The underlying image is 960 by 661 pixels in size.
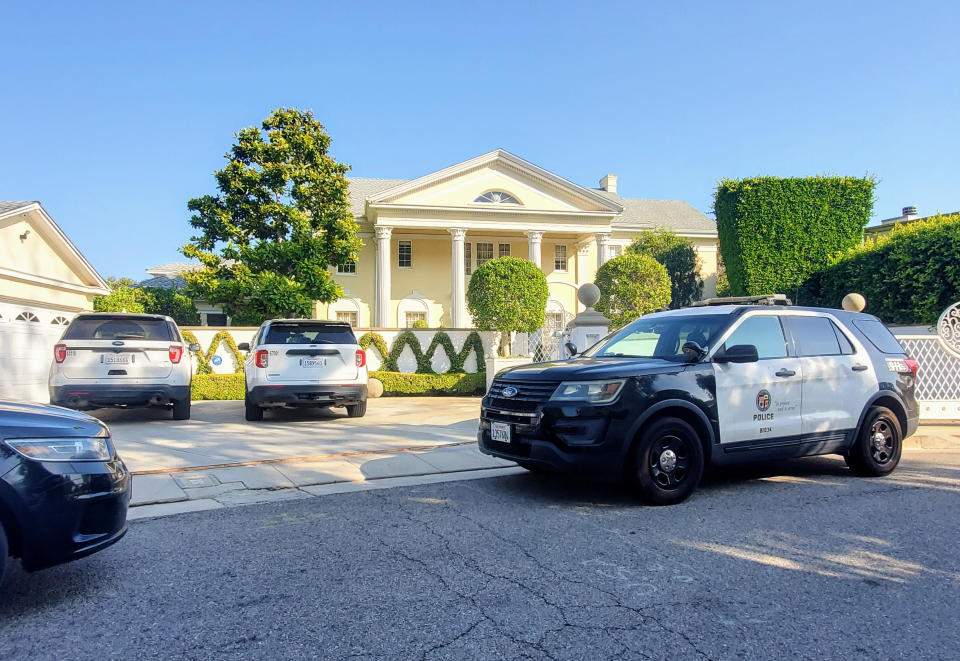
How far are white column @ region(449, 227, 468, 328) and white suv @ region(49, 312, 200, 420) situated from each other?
2123 centimetres

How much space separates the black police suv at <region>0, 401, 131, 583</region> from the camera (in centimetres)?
312

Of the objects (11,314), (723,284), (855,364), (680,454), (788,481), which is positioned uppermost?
(723,284)

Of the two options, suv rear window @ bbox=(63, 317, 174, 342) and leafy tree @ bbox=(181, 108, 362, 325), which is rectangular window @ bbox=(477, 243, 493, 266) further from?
suv rear window @ bbox=(63, 317, 174, 342)

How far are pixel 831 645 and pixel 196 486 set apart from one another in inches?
219

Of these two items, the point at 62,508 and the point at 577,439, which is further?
the point at 577,439

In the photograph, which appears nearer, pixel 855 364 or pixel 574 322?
pixel 855 364

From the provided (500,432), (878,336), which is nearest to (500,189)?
(878,336)

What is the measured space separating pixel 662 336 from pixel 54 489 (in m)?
5.27

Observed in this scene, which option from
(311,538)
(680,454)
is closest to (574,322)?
Result: (680,454)

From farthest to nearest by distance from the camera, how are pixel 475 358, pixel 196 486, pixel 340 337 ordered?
pixel 475 358 → pixel 340 337 → pixel 196 486

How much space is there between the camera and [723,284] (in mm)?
36281

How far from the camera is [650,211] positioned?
143 feet

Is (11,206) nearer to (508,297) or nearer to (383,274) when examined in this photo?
(508,297)

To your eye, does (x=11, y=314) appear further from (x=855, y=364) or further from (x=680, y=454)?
(x=855, y=364)
